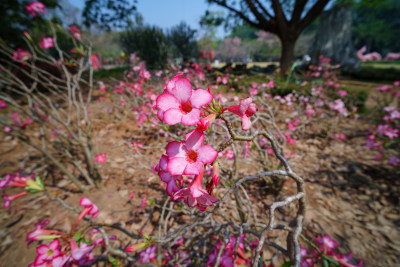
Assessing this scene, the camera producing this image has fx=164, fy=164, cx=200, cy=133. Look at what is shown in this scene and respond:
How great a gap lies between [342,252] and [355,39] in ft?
160

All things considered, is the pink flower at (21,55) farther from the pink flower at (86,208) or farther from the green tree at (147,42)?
the green tree at (147,42)

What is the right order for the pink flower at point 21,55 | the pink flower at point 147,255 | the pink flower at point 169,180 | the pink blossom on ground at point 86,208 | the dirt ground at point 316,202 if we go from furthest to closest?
the pink flower at point 21,55, the dirt ground at point 316,202, the pink flower at point 147,255, the pink blossom on ground at point 86,208, the pink flower at point 169,180

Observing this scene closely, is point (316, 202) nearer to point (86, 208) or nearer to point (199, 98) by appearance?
point (199, 98)

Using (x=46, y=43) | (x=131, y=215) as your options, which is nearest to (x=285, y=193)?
(x=131, y=215)

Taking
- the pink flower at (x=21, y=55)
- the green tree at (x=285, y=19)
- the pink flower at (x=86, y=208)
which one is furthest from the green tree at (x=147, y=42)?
the pink flower at (x=86, y=208)

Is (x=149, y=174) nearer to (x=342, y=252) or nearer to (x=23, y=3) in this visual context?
(x=342, y=252)

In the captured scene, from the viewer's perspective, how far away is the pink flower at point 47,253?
1029 millimetres

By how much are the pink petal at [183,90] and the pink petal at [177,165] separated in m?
0.22

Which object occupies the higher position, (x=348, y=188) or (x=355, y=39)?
(x=355, y=39)

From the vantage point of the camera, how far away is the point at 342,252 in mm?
1750

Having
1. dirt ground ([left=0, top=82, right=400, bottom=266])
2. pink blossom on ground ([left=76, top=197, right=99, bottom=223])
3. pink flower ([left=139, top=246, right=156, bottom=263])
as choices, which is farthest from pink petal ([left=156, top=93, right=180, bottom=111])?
pink flower ([left=139, top=246, right=156, bottom=263])

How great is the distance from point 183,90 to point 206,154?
0.24 metres

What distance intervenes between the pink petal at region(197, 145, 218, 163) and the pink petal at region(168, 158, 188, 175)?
0.06 metres

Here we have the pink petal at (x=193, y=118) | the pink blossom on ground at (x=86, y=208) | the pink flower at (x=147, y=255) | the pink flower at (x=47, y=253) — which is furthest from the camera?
the pink flower at (x=147, y=255)
